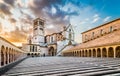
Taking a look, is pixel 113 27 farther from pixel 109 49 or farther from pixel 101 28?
pixel 109 49

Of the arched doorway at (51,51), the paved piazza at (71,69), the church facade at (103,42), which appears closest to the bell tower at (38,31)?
the arched doorway at (51,51)

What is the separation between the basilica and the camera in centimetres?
6345

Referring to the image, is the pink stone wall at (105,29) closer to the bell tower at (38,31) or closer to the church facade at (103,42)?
the church facade at (103,42)

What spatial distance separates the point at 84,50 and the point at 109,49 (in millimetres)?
10196

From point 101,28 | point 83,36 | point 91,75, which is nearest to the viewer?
point 91,75

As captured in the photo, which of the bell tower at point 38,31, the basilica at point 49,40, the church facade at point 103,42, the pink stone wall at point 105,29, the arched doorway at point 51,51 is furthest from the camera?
the bell tower at point 38,31

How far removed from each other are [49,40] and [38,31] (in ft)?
26.8

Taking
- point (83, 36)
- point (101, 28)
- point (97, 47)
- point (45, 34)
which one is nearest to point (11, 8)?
point (97, 47)

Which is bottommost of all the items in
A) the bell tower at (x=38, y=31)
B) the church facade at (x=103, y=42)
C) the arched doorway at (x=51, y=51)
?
the arched doorway at (x=51, y=51)

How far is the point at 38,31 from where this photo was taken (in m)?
73.1

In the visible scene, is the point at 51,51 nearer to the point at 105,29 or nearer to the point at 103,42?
the point at 105,29

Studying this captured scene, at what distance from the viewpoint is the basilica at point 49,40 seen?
6345 cm

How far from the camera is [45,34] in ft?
265

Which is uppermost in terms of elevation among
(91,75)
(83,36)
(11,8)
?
(11,8)
